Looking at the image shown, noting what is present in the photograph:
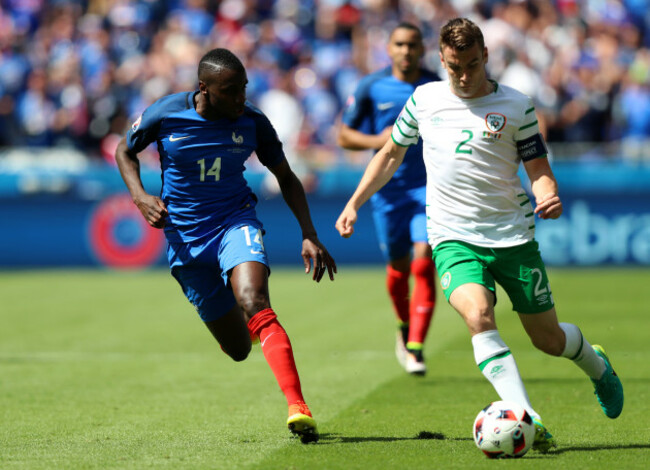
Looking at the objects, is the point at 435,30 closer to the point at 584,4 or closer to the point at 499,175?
the point at 584,4

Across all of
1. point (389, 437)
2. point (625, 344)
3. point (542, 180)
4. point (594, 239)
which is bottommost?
point (594, 239)

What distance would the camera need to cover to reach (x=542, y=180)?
19.7 feet

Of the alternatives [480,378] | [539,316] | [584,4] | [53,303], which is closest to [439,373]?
[480,378]

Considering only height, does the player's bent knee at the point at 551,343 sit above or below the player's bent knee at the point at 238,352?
above

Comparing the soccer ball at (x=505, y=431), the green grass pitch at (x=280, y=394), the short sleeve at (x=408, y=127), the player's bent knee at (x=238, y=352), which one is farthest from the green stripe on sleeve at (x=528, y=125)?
the player's bent knee at (x=238, y=352)

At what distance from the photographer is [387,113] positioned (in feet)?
31.2

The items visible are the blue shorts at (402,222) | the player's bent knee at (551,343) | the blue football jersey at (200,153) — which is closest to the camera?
the player's bent knee at (551,343)

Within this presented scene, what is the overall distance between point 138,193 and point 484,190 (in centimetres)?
207

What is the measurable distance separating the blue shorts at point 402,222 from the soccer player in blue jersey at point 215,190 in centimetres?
248

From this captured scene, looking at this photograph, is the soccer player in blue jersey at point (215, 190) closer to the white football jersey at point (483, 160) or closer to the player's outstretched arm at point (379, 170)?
the player's outstretched arm at point (379, 170)

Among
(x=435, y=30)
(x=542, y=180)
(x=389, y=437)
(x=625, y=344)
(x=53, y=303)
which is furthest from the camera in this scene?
(x=435, y=30)

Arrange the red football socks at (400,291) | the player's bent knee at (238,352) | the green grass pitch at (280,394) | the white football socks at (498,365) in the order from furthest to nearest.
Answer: the red football socks at (400,291) → the player's bent knee at (238,352) → the green grass pitch at (280,394) → the white football socks at (498,365)

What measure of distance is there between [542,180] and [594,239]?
1174 centimetres

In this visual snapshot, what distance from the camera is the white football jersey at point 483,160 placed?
6035mm
